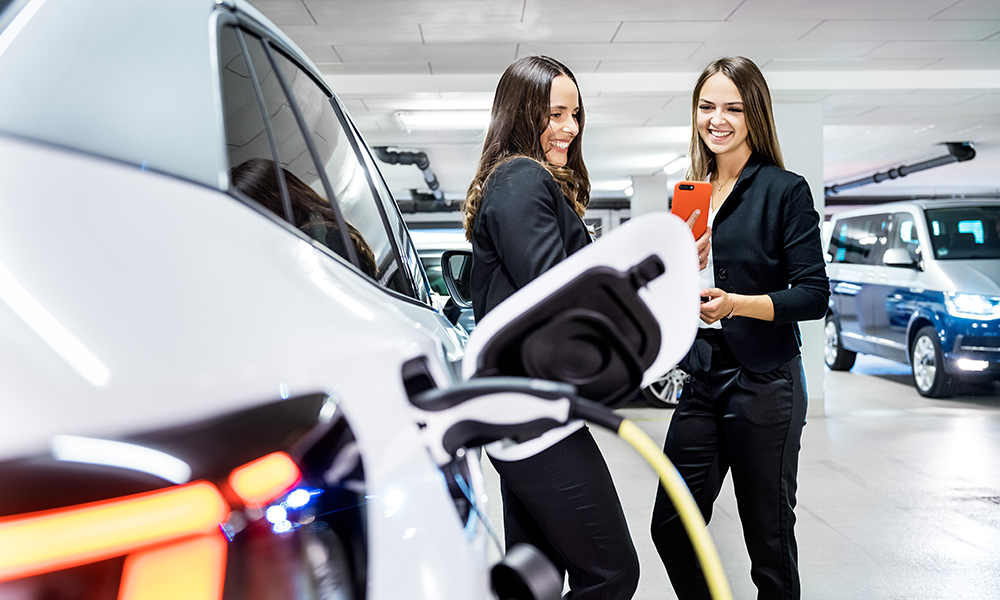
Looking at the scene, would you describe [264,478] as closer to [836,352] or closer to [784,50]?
[784,50]

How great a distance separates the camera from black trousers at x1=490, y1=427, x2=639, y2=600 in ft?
4.46

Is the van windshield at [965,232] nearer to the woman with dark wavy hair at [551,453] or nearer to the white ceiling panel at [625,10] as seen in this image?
the white ceiling panel at [625,10]

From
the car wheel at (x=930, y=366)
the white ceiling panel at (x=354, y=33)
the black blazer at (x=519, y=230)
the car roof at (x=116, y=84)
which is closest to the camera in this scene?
the car roof at (x=116, y=84)

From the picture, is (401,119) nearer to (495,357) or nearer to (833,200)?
(495,357)

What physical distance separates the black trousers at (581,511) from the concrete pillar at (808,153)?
5710 mm

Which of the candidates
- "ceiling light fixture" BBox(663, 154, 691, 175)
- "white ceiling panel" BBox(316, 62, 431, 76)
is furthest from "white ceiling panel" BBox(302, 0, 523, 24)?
"ceiling light fixture" BBox(663, 154, 691, 175)

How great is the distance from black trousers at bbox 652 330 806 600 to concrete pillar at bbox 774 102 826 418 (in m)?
5.09

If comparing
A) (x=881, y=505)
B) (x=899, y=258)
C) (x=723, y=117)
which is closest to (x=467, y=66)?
(x=899, y=258)

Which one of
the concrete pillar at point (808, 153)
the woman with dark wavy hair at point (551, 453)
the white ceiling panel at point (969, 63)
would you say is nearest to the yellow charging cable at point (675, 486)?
the woman with dark wavy hair at point (551, 453)

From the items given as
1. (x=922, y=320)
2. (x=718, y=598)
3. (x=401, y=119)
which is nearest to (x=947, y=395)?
(x=922, y=320)

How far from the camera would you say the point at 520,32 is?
208 inches

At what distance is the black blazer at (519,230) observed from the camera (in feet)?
4.39

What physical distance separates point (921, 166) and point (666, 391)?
31.0ft

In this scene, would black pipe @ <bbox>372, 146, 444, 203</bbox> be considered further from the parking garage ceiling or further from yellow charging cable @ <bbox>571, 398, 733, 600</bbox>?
yellow charging cable @ <bbox>571, 398, 733, 600</bbox>
